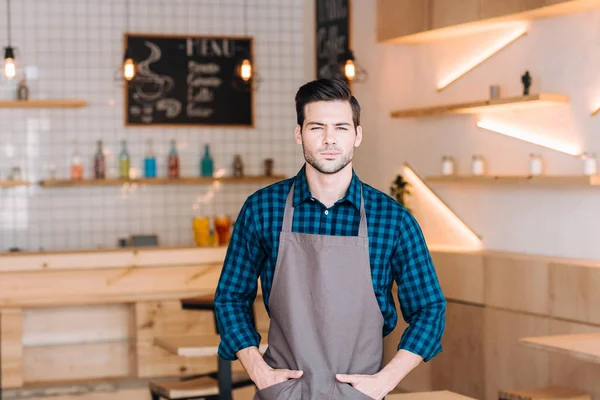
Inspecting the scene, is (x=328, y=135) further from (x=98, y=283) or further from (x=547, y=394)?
(x=98, y=283)

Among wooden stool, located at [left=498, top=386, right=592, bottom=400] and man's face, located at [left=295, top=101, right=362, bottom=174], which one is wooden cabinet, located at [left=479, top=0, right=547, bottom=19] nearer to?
wooden stool, located at [left=498, top=386, right=592, bottom=400]

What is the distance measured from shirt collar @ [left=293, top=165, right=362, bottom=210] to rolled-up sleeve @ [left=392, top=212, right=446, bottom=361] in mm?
122

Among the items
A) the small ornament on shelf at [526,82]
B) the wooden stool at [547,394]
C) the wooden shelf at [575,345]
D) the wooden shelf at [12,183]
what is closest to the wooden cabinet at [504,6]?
the small ornament on shelf at [526,82]

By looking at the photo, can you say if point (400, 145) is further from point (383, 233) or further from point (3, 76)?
point (383, 233)

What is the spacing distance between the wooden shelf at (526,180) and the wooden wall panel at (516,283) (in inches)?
15.8

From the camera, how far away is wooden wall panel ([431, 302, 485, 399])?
17.5ft

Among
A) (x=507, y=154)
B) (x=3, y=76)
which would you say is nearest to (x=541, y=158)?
(x=507, y=154)

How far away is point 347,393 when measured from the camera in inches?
85.6

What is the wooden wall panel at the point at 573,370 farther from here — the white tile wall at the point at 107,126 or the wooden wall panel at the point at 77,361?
the white tile wall at the point at 107,126

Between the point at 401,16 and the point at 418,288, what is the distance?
416 cm

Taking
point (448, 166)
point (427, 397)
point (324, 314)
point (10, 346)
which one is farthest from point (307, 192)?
point (10, 346)

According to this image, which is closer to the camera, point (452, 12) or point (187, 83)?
point (452, 12)

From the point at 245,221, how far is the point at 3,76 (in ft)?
16.9

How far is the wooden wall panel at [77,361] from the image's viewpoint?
648cm
